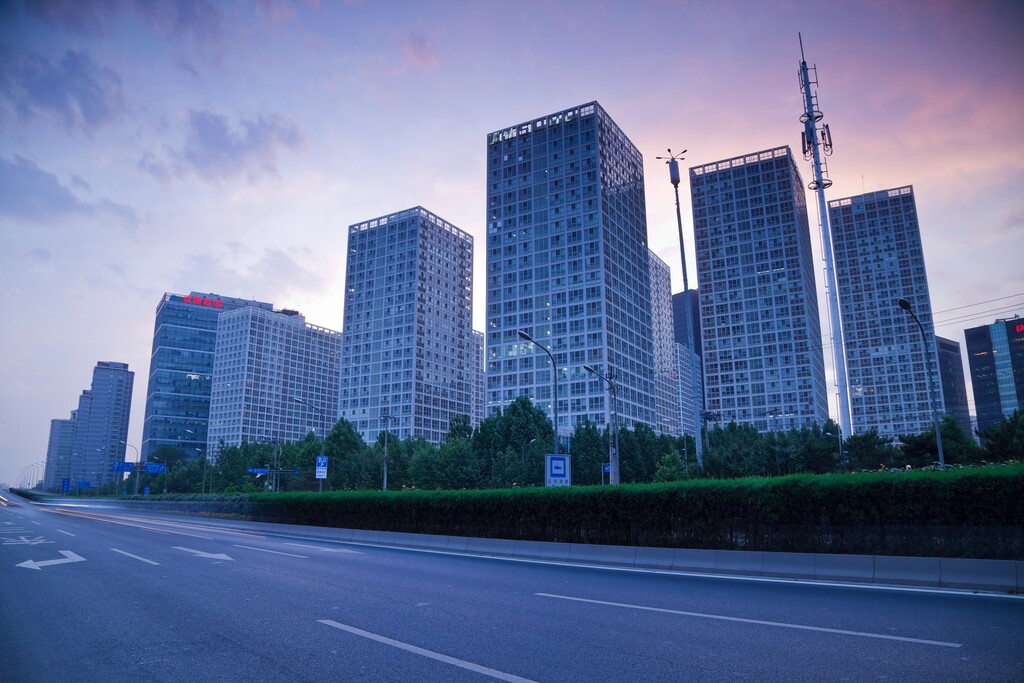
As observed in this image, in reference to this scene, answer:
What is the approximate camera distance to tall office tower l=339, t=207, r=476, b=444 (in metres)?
156

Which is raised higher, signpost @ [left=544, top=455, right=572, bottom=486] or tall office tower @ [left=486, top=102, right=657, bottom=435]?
tall office tower @ [left=486, top=102, right=657, bottom=435]

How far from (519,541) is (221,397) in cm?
19793

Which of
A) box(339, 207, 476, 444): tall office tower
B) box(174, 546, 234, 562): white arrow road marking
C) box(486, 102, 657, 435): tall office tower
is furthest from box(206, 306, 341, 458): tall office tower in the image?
box(174, 546, 234, 562): white arrow road marking

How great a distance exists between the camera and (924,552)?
12562 mm

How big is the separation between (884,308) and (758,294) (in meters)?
53.0

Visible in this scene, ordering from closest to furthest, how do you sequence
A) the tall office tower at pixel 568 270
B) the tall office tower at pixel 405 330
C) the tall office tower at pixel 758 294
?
the tall office tower at pixel 568 270, the tall office tower at pixel 758 294, the tall office tower at pixel 405 330

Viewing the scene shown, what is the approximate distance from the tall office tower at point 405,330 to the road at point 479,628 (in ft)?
469

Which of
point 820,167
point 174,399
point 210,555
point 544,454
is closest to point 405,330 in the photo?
point 544,454

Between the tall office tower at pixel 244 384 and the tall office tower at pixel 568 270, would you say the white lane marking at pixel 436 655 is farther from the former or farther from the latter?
the tall office tower at pixel 244 384

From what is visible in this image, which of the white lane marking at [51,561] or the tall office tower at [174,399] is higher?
the tall office tower at [174,399]

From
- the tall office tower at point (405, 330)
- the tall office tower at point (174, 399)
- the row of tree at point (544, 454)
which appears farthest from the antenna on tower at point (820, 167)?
the tall office tower at point (174, 399)

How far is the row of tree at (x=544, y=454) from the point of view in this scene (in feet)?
172

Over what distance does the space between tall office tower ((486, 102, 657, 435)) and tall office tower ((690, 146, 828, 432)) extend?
3139 centimetres

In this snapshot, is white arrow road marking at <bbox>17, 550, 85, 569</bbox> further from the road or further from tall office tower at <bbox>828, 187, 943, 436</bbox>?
tall office tower at <bbox>828, 187, 943, 436</bbox>
